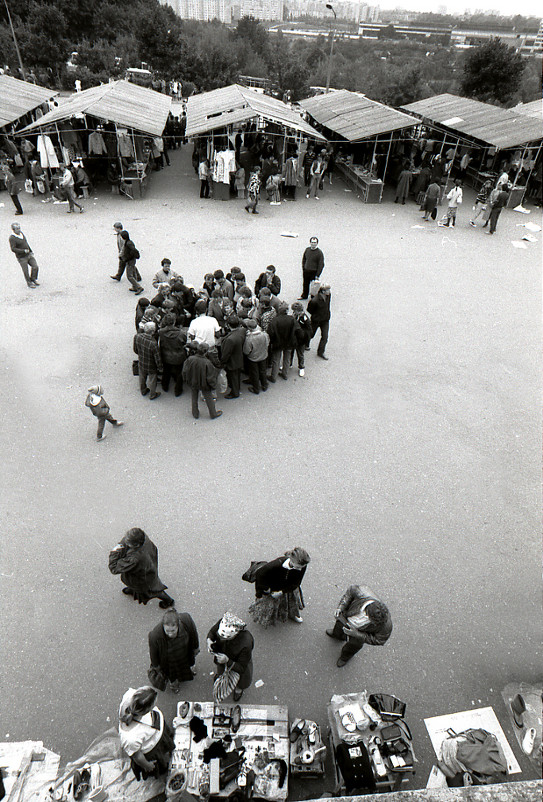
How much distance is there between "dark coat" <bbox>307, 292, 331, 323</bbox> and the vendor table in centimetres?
1171

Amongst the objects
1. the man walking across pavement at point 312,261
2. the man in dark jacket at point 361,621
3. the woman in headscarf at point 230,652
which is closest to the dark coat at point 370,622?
the man in dark jacket at point 361,621

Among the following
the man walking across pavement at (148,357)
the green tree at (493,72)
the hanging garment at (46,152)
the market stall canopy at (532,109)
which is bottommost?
the man walking across pavement at (148,357)

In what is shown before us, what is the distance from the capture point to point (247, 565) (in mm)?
5293

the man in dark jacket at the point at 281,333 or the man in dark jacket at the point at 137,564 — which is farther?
the man in dark jacket at the point at 281,333

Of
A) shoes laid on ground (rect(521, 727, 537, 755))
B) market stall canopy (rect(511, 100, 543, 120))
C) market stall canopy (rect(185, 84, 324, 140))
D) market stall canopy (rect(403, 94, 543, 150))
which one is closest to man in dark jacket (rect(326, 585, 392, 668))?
shoes laid on ground (rect(521, 727, 537, 755))

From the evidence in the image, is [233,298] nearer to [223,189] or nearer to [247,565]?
[247,565]

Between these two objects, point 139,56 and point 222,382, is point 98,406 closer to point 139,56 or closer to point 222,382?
point 222,382

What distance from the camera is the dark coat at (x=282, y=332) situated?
7.27m

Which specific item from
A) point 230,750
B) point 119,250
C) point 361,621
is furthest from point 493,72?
point 230,750

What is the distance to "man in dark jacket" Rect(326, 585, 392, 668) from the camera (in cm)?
396

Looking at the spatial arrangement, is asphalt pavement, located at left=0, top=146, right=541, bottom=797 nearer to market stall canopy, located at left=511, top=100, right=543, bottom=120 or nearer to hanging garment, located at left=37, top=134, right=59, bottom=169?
hanging garment, located at left=37, top=134, right=59, bottom=169

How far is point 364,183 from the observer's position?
17703 mm

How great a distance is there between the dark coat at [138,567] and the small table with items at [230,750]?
1.10 m

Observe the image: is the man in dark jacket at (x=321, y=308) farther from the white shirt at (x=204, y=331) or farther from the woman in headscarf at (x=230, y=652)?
the woman in headscarf at (x=230, y=652)
